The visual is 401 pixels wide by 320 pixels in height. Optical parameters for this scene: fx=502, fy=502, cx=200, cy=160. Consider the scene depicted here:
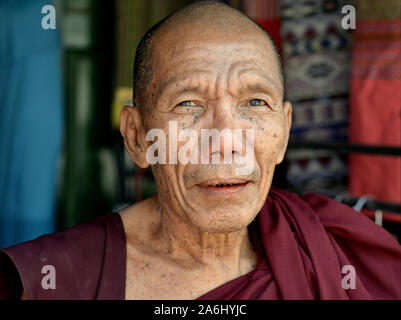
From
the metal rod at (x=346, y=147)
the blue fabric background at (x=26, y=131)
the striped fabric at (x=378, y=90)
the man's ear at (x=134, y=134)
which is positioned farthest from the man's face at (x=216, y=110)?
the blue fabric background at (x=26, y=131)

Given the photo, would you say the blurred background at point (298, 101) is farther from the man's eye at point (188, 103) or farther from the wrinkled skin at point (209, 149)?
the man's eye at point (188, 103)

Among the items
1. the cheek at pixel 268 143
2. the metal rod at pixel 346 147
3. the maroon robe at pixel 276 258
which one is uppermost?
the cheek at pixel 268 143

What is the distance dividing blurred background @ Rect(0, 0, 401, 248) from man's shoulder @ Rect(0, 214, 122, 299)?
1.30 metres

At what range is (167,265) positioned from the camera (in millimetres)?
1801

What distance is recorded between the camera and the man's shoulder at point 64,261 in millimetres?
1604

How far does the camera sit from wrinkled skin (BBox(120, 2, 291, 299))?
161 cm

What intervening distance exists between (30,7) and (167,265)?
1974mm

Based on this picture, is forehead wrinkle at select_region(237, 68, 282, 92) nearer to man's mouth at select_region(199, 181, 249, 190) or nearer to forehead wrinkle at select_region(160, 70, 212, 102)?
forehead wrinkle at select_region(160, 70, 212, 102)

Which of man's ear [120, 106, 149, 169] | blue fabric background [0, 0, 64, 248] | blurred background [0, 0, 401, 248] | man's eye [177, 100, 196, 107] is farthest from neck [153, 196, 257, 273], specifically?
blue fabric background [0, 0, 64, 248]

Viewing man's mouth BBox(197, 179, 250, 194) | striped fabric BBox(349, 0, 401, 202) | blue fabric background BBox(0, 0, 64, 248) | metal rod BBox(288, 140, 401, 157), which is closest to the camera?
man's mouth BBox(197, 179, 250, 194)

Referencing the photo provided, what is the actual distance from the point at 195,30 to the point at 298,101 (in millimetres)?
1560
